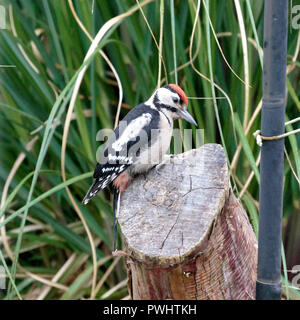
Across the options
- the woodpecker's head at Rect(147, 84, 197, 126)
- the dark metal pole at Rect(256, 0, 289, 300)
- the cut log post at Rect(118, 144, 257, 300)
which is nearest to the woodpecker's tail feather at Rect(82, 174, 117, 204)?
the cut log post at Rect(118, 144, 257, 300)

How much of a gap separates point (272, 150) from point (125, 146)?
479 millimetres

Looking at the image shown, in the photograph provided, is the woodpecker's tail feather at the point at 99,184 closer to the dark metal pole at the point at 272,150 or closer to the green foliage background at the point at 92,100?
the green foliage background at the point at 92,100

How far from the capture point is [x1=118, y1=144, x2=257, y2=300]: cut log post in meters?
1.07

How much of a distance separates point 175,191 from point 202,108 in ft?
1.87

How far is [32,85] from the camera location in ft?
5.73

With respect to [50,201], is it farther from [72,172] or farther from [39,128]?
[39,128]

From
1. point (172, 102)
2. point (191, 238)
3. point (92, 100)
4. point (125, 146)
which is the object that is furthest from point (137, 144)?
point (191, 238)

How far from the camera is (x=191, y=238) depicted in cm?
107

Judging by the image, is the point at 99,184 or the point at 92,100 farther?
the point at 92,100

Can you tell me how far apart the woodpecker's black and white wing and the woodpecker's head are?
0.12 ft

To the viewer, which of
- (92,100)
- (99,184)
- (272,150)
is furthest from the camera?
(92,100)

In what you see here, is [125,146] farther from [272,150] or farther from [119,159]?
[272,150]

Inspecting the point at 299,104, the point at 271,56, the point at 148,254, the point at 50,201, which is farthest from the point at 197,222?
the point at 50,201

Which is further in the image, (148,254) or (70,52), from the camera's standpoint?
(70,52)
